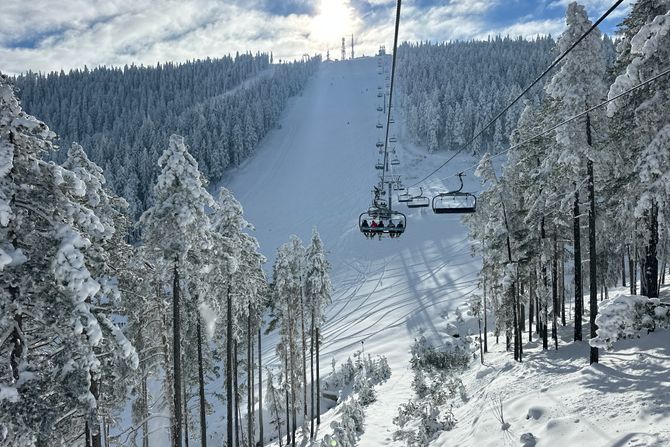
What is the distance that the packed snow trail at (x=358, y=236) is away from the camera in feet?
153

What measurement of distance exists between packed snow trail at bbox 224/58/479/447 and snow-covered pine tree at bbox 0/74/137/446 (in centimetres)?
1748

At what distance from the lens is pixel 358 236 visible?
2913 inches

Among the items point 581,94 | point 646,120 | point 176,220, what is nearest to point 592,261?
point 646,120

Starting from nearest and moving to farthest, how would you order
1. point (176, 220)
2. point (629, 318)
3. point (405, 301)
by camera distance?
1. point (629, 318)
2. point (176, 220)
3. point (405, 301)

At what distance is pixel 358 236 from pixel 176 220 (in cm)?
5909

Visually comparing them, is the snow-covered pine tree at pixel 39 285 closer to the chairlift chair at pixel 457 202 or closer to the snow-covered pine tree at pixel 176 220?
the snow-covered pine tree at pixel 176 220

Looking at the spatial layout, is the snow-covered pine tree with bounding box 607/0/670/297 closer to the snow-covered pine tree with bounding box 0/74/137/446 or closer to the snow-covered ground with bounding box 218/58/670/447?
the snow-covered ground with bounding box 218/58/670/447

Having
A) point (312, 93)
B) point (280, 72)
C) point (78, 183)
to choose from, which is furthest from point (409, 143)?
point (78, 183)

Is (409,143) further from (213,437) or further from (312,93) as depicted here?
(213,437)

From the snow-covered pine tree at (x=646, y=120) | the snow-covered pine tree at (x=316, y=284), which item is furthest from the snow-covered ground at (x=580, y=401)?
the snow-covered pine tree at (x=316, y=284)

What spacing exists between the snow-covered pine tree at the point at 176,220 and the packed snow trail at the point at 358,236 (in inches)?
511

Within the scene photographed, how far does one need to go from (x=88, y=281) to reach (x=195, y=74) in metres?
198

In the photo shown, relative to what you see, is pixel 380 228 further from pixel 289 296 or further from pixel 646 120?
pixel 289 296

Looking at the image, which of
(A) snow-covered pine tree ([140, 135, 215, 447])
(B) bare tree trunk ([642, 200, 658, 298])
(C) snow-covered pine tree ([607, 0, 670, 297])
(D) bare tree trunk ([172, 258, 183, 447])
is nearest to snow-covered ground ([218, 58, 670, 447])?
(B) bare tree trunk ([642, 200, 658, 298])
